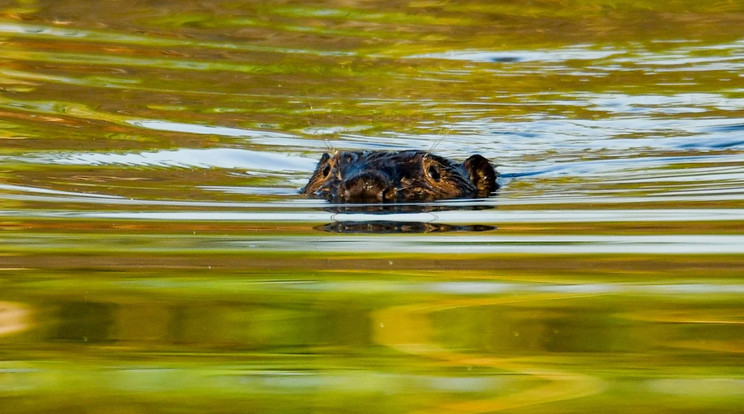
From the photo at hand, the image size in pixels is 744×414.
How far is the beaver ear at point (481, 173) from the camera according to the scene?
9188mm

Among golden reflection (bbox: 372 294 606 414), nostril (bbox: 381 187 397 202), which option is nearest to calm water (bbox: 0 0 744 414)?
golden reflection (bbox: 372 294 606 414)

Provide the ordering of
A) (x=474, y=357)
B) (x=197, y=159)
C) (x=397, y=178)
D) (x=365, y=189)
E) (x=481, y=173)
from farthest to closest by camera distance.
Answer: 1. (x=197, y=159)
2. (x=481, y=173)
3. (x=397, y=178)
4. (x=365, y=189)
5. (x=474, y=357)

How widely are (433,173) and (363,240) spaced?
3487mm

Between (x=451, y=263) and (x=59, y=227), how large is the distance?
6.57ft

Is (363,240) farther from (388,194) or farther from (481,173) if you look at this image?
(481,173)

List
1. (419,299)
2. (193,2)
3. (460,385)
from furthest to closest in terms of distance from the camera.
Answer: (193,2)
(419,299)
(460,385)

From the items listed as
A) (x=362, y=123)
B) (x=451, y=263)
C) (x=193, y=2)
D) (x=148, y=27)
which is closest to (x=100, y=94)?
(x=362, y=123)

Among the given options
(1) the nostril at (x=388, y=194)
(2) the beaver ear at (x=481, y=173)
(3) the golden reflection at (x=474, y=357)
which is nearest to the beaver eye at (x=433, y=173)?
(2) the beaver ear at (x=481, y=173)

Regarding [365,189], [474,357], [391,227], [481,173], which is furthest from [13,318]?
[481,173]

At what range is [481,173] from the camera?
364 inches

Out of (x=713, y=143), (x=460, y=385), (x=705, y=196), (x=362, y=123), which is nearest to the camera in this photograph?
(x=460, y=385)

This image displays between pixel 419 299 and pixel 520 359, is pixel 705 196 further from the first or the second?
pixel 520 359

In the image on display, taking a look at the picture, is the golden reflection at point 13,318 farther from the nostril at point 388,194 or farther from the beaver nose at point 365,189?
the nostril at point 388,194

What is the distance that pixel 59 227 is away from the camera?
5.77 meters
